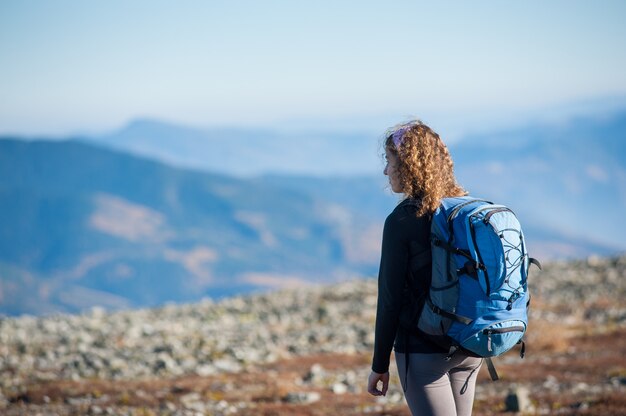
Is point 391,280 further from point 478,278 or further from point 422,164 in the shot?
point 422,164

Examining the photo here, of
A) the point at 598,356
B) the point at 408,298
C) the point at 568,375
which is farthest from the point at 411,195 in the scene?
the point at 598,356

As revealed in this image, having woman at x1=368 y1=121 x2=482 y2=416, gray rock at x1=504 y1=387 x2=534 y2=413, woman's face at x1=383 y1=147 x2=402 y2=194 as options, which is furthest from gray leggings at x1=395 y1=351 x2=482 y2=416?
gray rock at x1=504 y1=387 x2=534 y2=413

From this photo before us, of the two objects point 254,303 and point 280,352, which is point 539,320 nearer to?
point 280,352

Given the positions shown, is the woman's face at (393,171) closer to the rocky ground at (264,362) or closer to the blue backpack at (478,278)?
the blue backpack at (478,278)

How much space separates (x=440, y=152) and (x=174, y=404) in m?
8.82

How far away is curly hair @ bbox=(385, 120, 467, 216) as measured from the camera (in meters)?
5.66

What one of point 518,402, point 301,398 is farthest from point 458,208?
point 301,398

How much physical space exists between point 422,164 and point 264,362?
45.6 ft

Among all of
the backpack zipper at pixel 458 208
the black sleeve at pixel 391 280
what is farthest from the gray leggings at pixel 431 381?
the backpack zipper at pixel 458 208

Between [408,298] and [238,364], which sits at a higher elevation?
[238,364]

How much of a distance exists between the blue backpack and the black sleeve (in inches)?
8.9

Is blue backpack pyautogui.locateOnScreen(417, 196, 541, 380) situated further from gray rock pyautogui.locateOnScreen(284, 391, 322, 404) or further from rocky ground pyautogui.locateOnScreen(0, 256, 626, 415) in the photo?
gray rock pyautogui.locateOnScreen(284, 391, 322, 404)

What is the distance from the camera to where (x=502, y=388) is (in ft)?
47.5

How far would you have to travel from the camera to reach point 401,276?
5641 mm
